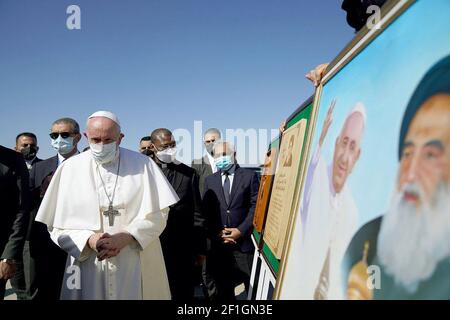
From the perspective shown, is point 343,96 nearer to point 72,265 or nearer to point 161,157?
point 72,265

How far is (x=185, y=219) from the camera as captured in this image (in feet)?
15.4

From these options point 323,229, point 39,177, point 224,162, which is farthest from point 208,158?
point 323,229

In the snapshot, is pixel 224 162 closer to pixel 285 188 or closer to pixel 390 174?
pixel 285 188

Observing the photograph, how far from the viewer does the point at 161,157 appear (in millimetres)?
4848

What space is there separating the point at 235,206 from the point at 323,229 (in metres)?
3.48

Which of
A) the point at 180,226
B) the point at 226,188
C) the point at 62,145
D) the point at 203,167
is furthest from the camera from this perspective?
the point at 203,167

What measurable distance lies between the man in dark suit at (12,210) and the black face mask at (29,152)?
369 centimetres

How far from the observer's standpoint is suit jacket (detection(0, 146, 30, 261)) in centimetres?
336

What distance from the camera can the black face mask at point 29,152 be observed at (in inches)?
272

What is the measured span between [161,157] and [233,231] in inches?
54.6

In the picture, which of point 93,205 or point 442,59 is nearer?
point 442,59

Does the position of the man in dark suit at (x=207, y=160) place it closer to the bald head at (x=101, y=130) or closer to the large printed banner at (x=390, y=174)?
→ the bald head at (x=101, y=130)
